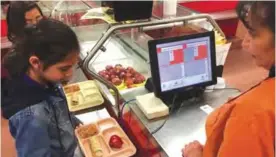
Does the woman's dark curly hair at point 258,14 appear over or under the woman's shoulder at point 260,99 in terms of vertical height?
over

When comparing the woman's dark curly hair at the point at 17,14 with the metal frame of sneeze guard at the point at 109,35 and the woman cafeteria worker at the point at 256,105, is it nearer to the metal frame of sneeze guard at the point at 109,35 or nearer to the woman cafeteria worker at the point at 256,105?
the metal frame of sneeze guard at the point at 109,35

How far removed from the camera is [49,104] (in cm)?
104

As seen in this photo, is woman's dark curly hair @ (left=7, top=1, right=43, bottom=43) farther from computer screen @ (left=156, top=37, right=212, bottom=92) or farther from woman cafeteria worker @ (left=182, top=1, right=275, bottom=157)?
woman cafeteria worker @ (left=182, top=1, right=275, bottom=157)

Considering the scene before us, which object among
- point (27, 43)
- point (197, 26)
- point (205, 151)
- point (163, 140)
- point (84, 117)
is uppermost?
point (27, 43)

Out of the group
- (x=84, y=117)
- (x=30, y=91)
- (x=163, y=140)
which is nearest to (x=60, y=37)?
(x=30, y=91)

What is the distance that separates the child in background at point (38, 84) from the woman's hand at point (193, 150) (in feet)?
1.55

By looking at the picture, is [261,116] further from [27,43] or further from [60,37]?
[27,43]

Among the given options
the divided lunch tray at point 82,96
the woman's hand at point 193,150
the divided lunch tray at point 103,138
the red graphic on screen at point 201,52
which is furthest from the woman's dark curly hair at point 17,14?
the woman's hand at point 193,150

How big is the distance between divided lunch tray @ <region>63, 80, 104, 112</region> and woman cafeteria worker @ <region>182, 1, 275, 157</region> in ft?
3.47

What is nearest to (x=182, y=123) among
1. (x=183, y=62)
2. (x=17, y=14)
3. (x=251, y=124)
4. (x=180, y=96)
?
(x=180, y=96)

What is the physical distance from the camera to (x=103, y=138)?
1395 millimetres

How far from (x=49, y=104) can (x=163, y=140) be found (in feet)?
1.51

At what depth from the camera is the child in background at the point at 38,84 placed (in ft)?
3.12

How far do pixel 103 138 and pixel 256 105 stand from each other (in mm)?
936
